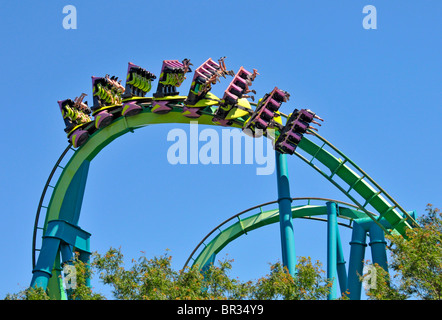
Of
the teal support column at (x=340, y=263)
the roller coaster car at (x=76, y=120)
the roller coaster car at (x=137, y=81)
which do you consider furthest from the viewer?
the teal support column at (x=340, y=263)

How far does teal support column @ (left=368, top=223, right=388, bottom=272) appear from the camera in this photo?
17016mm

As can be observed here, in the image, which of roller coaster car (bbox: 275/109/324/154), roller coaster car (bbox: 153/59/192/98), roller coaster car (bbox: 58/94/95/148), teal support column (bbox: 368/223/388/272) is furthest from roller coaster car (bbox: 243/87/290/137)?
roller coaster car (bbox: 58/94/95/148)

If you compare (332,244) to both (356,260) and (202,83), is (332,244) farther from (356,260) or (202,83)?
(202,83)

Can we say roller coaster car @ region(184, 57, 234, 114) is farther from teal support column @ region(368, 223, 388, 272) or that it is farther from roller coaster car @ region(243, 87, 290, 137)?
teal support column @ region(368, 223, 388, 272)

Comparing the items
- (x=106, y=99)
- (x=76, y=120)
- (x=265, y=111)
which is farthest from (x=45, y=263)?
(x=265, y=111)

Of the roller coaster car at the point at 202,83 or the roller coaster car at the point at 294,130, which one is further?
the roller coaster car at the point at 202,83

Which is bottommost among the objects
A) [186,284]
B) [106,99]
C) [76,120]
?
[186,284]

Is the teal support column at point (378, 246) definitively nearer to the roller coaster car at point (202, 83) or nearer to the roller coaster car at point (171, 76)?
Result: the roller coaster car at point (202, 83)

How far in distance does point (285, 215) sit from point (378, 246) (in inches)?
87.8

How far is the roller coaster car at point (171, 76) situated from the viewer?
1748cm

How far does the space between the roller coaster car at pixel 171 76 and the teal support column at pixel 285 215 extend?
2729mm

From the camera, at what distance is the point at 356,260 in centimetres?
1738

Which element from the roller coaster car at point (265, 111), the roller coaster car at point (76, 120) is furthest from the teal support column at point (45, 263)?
the roller coaster car at point (265, 111)
